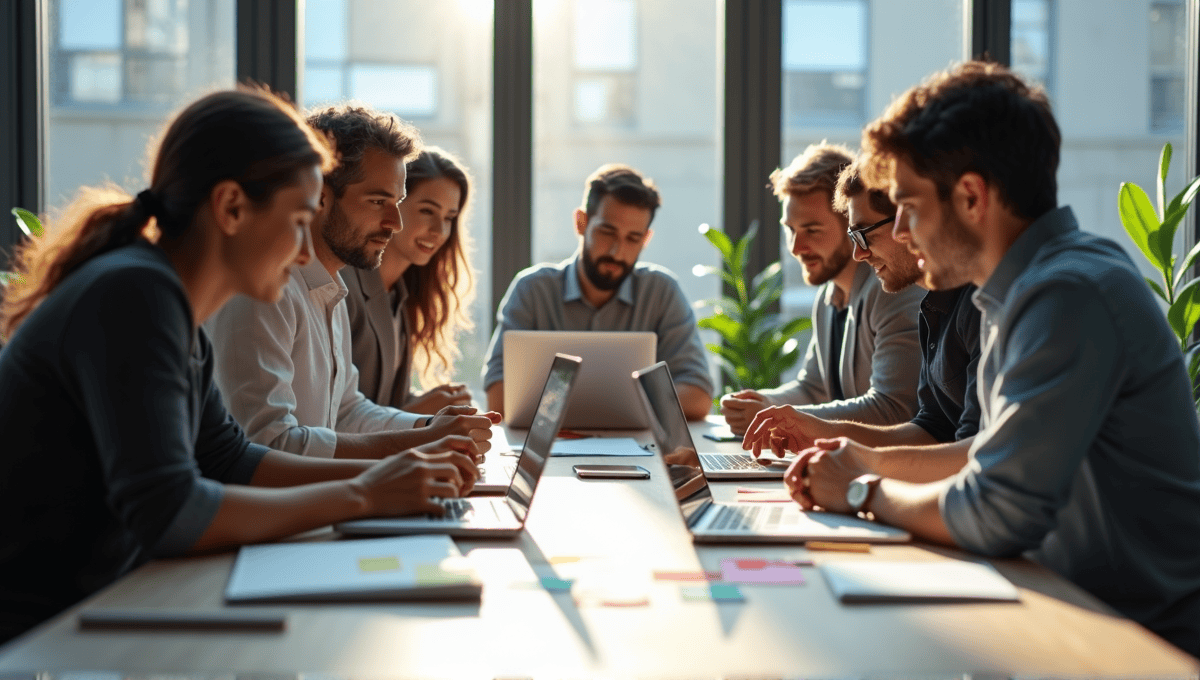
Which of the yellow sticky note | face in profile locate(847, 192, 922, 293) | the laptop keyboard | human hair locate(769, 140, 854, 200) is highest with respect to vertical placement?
human hair locate(769, 140, 854, 200)

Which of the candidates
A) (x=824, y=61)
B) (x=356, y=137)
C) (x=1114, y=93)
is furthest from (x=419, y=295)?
(x=1114, y=93)

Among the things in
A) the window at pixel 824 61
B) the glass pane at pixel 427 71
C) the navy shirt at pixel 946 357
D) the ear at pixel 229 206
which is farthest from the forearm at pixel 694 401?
the ear at pixel 229 206

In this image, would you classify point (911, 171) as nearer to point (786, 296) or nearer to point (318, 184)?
point (318, 184)

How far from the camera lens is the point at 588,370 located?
289 cm

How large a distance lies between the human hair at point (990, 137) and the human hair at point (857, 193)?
3.38 ft

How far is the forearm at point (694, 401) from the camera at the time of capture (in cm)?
337

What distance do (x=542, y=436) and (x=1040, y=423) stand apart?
747 millimetres

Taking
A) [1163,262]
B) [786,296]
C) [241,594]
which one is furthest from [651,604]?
[786,296]

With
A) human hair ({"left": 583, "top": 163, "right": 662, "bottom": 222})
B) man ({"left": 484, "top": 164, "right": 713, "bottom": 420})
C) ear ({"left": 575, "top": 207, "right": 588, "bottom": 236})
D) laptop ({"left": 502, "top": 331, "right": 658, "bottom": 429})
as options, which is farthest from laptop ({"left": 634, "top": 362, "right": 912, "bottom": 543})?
ear ({"left": 575, "top": 207, "right": 588, "bottom": 236})

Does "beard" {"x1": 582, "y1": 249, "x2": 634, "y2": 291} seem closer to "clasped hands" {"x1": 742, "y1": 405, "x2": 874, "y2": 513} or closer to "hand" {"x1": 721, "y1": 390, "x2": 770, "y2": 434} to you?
"hand" {"x1": 721, "y1": 390, "x2": 770, "y2": 434}

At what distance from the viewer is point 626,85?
470 cm

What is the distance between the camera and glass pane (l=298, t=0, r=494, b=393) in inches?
179

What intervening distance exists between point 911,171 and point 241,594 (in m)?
1.15

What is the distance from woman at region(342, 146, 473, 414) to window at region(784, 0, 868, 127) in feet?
6.41
